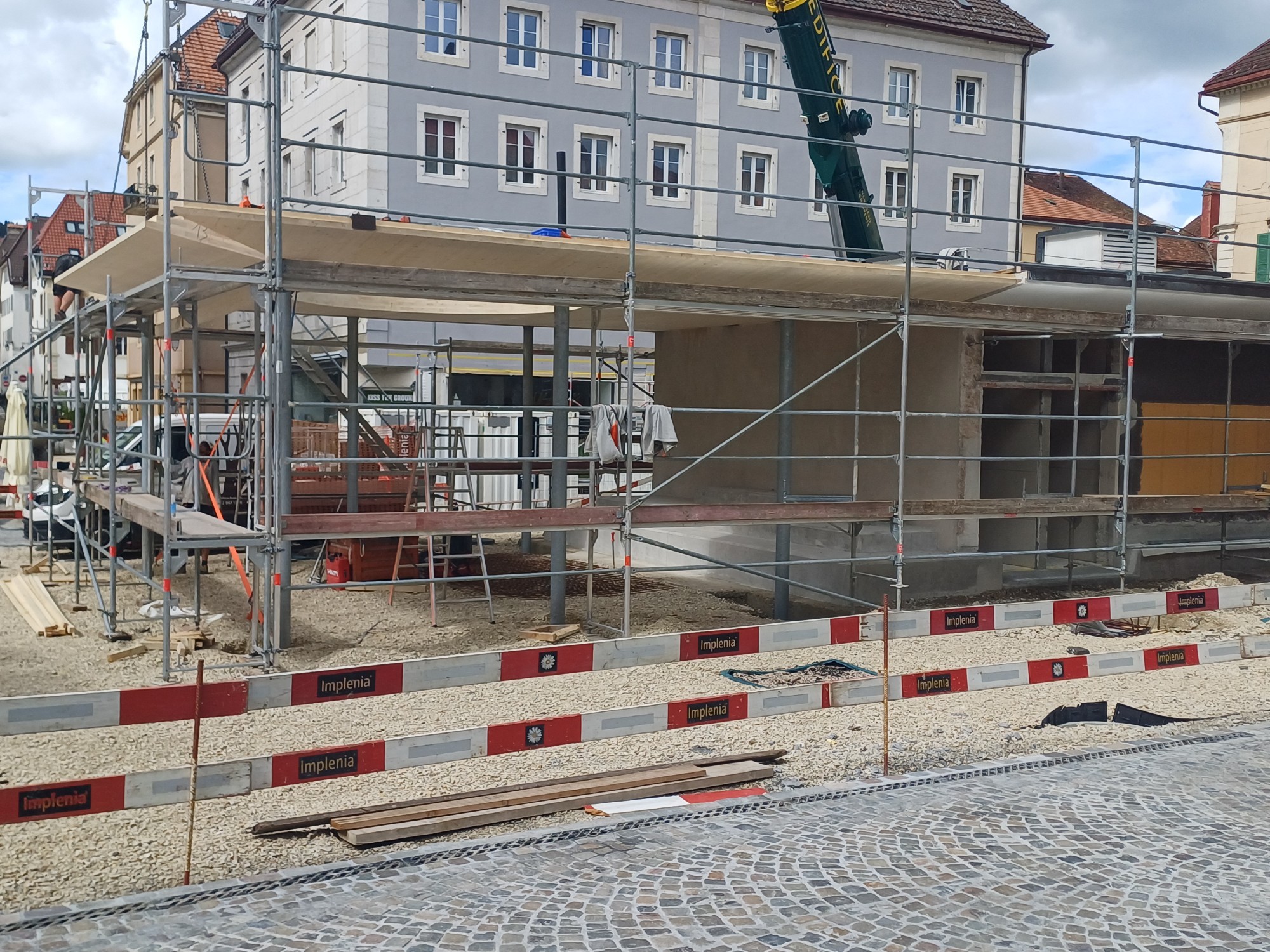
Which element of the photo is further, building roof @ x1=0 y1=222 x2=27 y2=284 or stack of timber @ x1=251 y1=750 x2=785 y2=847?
building roof @ x1=0 y1=222 x2=27 y2=284

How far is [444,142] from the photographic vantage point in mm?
30453

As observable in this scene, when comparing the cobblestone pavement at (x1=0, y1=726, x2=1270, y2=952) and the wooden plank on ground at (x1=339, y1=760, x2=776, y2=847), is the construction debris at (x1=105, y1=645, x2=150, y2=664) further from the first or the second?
the cobblestone pavement at (x1=0, y1=726, x2=1270, y2=952)

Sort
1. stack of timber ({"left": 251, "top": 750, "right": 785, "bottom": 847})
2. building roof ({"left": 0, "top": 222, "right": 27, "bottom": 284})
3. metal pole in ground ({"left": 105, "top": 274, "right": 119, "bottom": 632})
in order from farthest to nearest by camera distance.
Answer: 1. building roof ({"left": 0, "top": 222, "right": 27, "bottom": 284})
2. metal pole in ground ({"left": 105, "top": 274, "right": 119, "bottom": 632})
3. stack of timber ({"left": 251, "top": 750, "right": 785, "bottom": 847})

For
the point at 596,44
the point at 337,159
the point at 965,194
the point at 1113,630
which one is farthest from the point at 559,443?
the point at 965,194

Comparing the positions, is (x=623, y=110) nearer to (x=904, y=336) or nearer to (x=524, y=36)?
(x=524, y=36)

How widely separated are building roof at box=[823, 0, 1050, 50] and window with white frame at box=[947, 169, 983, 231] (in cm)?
412

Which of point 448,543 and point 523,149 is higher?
point 523,149

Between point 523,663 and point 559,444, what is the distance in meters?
4.56

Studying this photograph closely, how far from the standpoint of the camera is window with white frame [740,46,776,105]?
34.3 meters

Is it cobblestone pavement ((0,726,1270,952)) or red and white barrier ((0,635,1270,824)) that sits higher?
red and white barrier ((0,635,1270,824))

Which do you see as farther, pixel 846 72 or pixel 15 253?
pixel 15 253

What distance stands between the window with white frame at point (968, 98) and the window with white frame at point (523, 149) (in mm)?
13784

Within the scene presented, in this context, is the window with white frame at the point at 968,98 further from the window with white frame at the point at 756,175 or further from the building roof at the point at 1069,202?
the window with white frame at the point at 756,175

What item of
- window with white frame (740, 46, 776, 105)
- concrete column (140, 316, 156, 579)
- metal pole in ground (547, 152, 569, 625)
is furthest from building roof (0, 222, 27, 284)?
metal pole in ground (547, 152, 569, 625)
